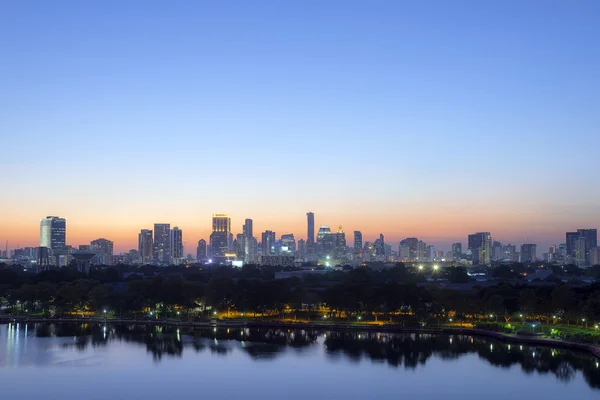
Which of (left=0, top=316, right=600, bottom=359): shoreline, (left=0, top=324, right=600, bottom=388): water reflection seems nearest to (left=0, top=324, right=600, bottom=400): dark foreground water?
(left=0, top=324, right=600, bottom=388): water reflection

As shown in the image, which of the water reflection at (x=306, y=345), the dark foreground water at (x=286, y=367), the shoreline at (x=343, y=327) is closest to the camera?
the dark foreground water at (x=286, y=367)

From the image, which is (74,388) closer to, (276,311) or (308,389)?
(308,389)

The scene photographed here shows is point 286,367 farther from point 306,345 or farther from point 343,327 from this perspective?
point 343,327

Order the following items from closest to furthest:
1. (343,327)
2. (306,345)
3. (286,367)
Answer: (286,367) → (306,345) → (343,327)

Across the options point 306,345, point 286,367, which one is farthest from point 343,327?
point 286,367

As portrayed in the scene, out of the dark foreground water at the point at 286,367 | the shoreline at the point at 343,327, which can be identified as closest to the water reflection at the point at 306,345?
the dark foreground water at the point at 286,367

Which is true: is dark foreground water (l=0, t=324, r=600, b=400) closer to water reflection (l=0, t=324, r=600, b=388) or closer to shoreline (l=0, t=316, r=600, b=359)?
water reflection (l=0, t=324, r=600, b=388)

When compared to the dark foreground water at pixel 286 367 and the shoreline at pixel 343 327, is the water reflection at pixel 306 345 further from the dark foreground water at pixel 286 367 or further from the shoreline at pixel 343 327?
the shoreline at pixel 343 327
